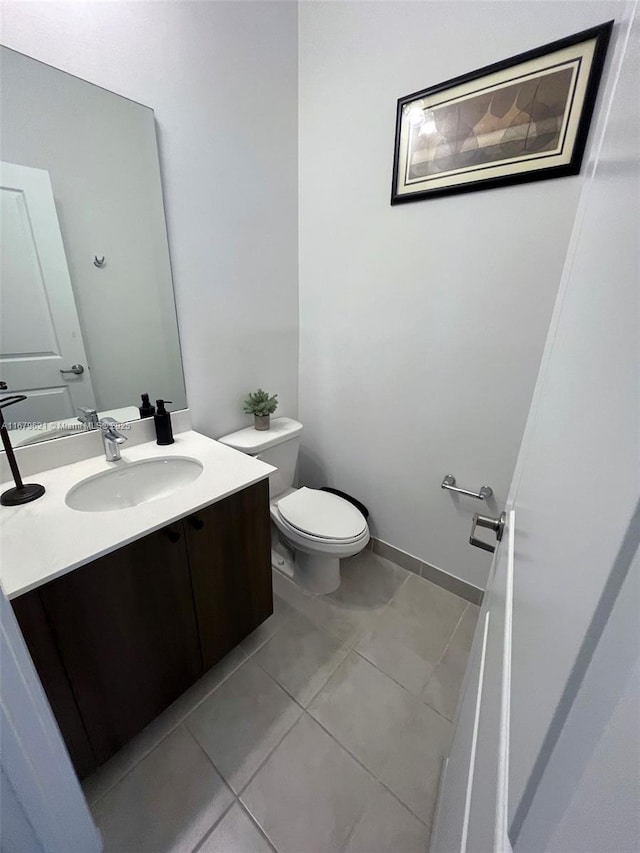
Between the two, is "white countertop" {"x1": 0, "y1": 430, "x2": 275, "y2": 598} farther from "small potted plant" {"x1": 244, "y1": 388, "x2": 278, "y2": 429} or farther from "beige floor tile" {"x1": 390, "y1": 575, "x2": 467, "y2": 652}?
"beige floor tile" {"x1": 390, "y1": 575, "x2": 467, "y2": 652}

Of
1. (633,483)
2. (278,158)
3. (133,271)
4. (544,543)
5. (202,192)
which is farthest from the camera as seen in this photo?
(278,158)

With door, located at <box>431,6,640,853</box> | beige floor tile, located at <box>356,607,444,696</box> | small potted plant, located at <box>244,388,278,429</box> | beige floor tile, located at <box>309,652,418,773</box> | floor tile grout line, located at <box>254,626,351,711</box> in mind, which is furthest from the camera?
small potted plant, located at <box>244,388,278,429</box>

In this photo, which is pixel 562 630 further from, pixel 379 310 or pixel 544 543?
pixel 379 310

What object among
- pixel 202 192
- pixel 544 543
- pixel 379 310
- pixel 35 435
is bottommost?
pixel 35 435

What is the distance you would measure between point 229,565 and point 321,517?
52 centimetres

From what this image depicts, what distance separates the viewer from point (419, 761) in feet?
3.46

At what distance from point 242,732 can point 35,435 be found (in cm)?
121

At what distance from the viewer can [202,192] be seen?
52.7 inches

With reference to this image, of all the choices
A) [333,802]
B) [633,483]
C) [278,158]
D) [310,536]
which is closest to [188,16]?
[278,158]

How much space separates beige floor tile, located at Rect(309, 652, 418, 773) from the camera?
3.58 ft

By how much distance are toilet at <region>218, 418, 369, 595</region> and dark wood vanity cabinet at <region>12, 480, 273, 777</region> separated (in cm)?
29

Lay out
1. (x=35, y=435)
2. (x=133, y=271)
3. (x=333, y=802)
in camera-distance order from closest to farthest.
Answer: (x=333, y=802)
(x=35, y=435)
(x=133, y=271)

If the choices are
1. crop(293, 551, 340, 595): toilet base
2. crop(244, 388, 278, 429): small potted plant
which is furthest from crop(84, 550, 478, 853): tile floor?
crop(244, 388, 278, 429): small potted plant

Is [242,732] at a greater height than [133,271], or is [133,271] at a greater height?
[133,271]
